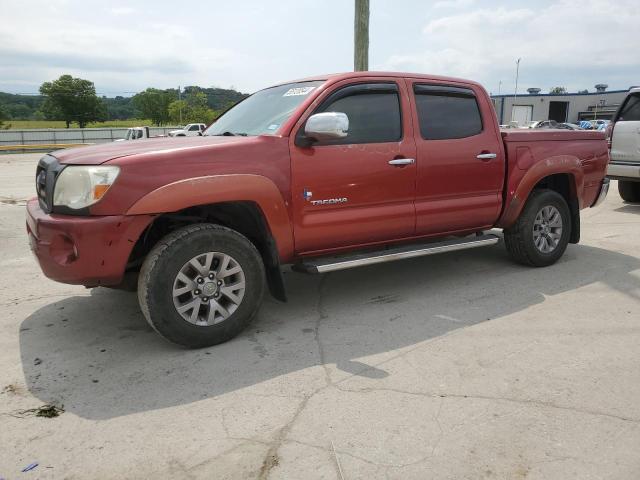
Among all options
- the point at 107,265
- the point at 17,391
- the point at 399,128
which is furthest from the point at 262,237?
the point at 17,391

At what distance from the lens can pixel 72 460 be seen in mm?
2402

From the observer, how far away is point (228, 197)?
139 inches

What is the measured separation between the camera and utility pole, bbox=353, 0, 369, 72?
9758mm

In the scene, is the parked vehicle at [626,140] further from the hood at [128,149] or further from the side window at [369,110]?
the hood at [128,149]

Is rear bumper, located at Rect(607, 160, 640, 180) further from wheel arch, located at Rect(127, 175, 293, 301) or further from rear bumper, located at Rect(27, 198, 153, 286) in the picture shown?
rear bumper, located at Rect(27, 198, 153, 286)

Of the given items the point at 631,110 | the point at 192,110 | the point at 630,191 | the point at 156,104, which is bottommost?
the point at 630,191

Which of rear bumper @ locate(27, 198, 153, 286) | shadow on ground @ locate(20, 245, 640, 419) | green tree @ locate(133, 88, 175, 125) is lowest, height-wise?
shadow on ground @ locate(20, 245, 640, 419)

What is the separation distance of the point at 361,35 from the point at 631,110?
4.90 meters

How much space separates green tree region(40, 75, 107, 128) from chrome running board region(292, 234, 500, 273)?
96.0 m

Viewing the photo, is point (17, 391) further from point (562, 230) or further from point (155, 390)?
point (562, 230)

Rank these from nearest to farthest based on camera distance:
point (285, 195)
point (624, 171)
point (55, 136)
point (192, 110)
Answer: point (285, 195), point (624, 171), point (55, 136), point (192, 110)

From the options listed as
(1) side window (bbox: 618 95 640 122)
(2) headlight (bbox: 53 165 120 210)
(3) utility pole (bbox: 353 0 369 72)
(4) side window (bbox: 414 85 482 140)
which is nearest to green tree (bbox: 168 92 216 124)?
(3) utility pole (bbox: 353 0 369 72)

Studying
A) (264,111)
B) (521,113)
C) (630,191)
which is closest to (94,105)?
(521,113)

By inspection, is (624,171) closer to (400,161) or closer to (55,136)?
(400,161)
